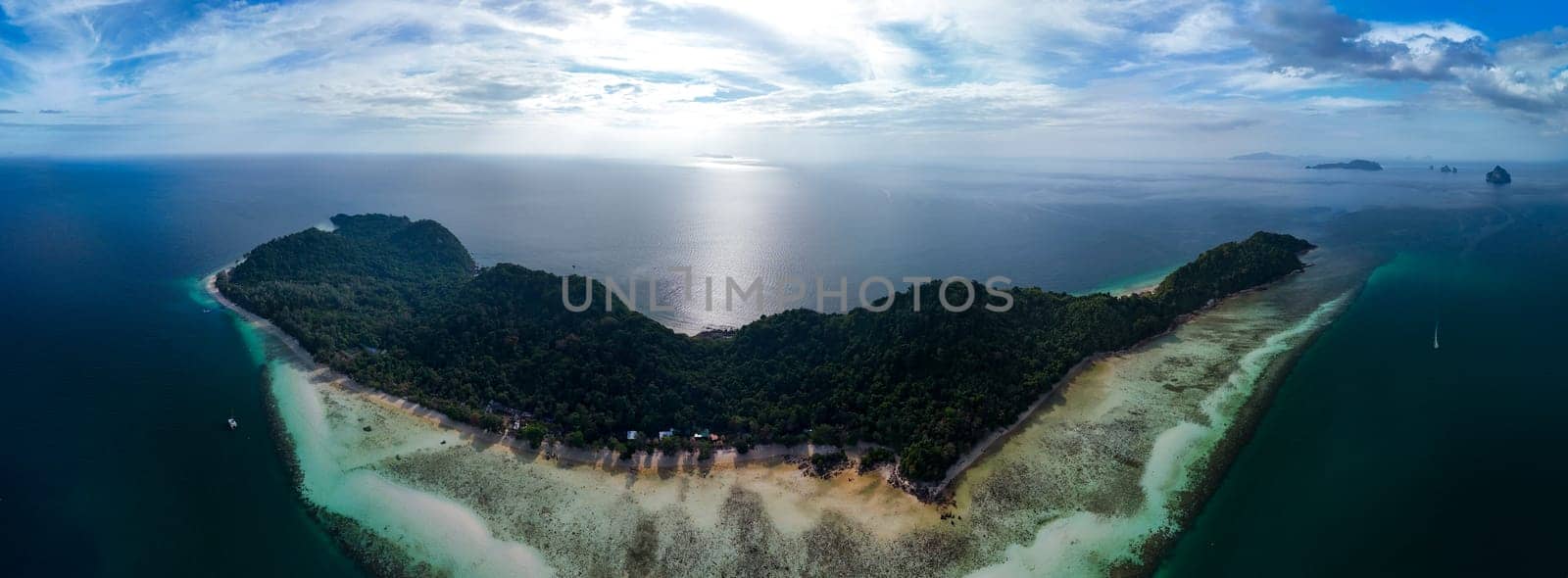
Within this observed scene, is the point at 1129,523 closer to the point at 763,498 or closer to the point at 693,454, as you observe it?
the point at 763,498

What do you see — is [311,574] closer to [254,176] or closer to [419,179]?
[419,179]

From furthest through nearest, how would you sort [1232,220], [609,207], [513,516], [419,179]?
[419,179], [609,207], [1232,220], [513,516]

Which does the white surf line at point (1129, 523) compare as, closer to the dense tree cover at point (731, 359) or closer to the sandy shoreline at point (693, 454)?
the sandy shoreline at point (693, 454)

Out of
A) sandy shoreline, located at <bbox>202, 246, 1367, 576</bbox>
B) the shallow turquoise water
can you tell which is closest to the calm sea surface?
the shallow turquoise water

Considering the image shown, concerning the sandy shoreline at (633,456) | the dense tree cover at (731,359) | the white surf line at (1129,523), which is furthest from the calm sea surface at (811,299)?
the dense tree cover at (731,359)

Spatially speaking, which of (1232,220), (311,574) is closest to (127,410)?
(311,574)

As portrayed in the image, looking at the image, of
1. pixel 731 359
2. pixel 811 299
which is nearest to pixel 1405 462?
pixel 731 359
